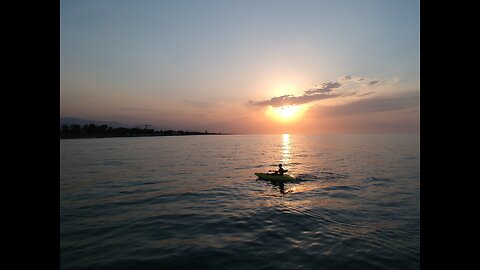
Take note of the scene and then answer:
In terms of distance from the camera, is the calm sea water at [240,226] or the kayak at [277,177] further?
the kayak at [277,177]

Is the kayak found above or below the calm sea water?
above

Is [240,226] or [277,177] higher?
[277,177]

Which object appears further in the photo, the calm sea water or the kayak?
the kayak

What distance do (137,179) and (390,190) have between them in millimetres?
32554

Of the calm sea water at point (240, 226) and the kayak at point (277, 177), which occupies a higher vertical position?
the kayak at point (277, 177)

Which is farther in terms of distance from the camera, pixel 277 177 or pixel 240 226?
pixel 277 177

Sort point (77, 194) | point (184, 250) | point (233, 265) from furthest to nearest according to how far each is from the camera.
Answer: point (77, 194)
point (184, 250)
point (233, 265)
